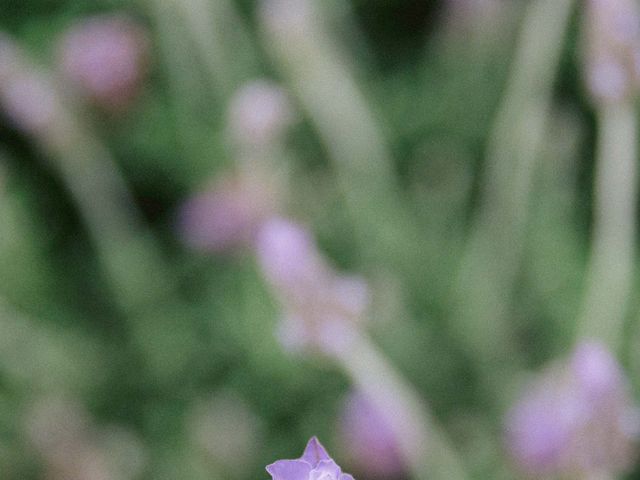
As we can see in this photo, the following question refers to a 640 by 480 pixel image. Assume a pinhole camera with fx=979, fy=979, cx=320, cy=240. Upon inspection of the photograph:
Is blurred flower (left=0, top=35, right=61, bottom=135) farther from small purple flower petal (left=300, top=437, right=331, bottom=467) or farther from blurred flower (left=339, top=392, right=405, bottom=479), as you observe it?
small purple flower petal (left=300, top=437, right=331, bottom=467)

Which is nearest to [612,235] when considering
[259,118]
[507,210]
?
[507,210]

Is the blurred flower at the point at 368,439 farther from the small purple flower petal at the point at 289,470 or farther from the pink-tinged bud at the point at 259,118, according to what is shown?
the small purple flower petal at the point at 289,470

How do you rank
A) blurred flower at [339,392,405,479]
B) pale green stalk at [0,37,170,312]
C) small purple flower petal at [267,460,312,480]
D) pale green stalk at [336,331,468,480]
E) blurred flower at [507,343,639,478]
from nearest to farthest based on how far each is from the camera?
1. small purple flower petal at [267,460,312,480]
2. blurred flower at [507,343,639,478]
3. pale green stalk at [336,331,468,480]
4. blurred flower at [339,392,405,479]
5. pale green stalk at [0,37,170,312]

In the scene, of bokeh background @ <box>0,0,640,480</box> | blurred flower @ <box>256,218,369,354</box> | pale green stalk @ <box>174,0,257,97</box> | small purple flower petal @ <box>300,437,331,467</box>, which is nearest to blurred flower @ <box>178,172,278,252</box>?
bokeh background @ <box>0,0,640,480</box>

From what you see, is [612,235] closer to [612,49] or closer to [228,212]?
[612,49]

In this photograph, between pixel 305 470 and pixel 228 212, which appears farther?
pixel 228 212
